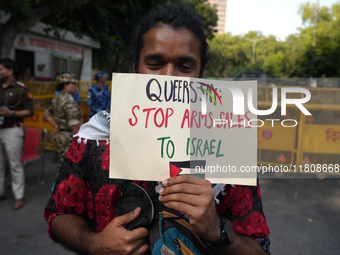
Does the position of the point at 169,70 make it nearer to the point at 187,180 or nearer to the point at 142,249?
the point at 187,180

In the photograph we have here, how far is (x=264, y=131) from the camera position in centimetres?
586

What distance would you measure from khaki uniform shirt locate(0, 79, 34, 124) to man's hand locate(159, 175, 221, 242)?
150 inches

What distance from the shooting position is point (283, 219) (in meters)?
3.91

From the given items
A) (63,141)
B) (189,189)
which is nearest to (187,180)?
(189,189)

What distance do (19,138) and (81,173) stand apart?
3470mm

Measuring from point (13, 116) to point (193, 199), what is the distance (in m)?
3.83

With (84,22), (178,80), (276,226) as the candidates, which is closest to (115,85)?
(178,80)

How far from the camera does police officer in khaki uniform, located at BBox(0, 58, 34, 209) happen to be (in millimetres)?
3920

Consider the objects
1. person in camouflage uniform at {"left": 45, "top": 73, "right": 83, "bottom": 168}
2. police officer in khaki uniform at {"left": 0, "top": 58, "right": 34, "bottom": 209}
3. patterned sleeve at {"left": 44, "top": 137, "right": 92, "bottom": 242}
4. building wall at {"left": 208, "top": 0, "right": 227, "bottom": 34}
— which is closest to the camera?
patterned sleeve at {"left": 44, "top": 137, "right": 92, "bottom": 242}

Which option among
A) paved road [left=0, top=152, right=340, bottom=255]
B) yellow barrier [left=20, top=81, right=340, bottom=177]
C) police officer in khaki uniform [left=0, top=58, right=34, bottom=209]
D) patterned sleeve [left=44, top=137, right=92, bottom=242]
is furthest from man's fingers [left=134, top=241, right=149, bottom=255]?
yellow barrier [left=20, top=81, right=340, bottom=177]

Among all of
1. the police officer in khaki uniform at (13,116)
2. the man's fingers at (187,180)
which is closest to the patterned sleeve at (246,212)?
Answer: the man's fingers at (187,180)

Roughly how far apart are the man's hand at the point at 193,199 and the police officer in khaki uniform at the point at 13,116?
3.75 meters

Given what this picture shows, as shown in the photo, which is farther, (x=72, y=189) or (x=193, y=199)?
(x=72, y=189)

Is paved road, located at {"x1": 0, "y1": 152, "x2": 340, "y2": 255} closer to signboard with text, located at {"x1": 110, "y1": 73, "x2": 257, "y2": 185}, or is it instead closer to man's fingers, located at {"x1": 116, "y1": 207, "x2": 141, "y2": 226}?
man's fingers, located at {"x1": 116, "y1": 207, "x2": 141, "y2": 226}
